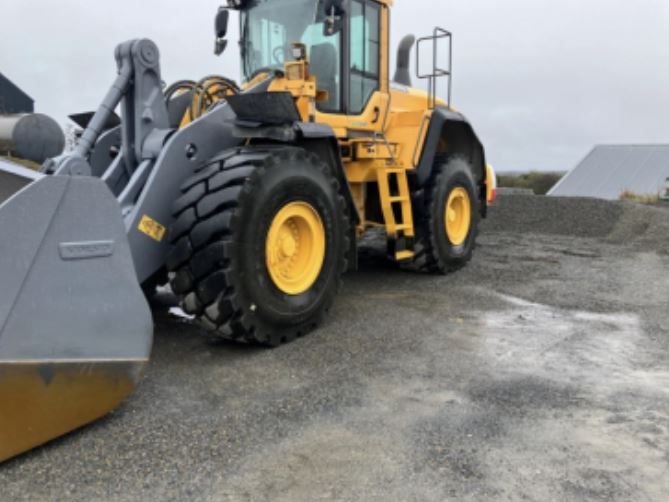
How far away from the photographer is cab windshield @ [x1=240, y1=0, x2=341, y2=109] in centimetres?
541

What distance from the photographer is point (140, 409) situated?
10.3 ft

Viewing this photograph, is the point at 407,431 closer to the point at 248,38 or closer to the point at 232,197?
the point at 232,197

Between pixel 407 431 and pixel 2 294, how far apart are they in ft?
6.15

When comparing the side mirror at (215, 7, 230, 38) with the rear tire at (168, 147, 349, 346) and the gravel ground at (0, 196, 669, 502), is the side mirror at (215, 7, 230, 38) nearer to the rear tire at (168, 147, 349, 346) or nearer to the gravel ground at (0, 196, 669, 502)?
the rear tire at (168, 147, 349, 346)

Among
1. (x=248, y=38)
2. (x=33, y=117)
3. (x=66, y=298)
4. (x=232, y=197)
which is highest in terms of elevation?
(x=248, y=38)

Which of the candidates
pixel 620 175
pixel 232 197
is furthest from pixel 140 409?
pixel 620 175

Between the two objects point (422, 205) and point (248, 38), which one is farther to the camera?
point (422, 205)

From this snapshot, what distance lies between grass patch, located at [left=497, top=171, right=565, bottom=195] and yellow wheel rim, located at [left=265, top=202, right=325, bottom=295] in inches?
981

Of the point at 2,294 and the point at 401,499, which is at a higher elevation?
the point at 2,294

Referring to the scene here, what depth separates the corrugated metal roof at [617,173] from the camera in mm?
23062

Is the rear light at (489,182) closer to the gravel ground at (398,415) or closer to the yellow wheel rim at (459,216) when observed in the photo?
the yellow wheel rim at (459,216)

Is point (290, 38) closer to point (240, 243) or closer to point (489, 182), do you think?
point (240, 243)

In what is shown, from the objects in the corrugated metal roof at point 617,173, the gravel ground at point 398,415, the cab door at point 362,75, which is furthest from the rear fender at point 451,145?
the corrugated metal roof at point 617,173

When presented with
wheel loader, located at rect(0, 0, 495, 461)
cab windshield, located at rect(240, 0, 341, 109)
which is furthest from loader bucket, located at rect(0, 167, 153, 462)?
cab windshield, located at rect(240, 0, 341, 109)
